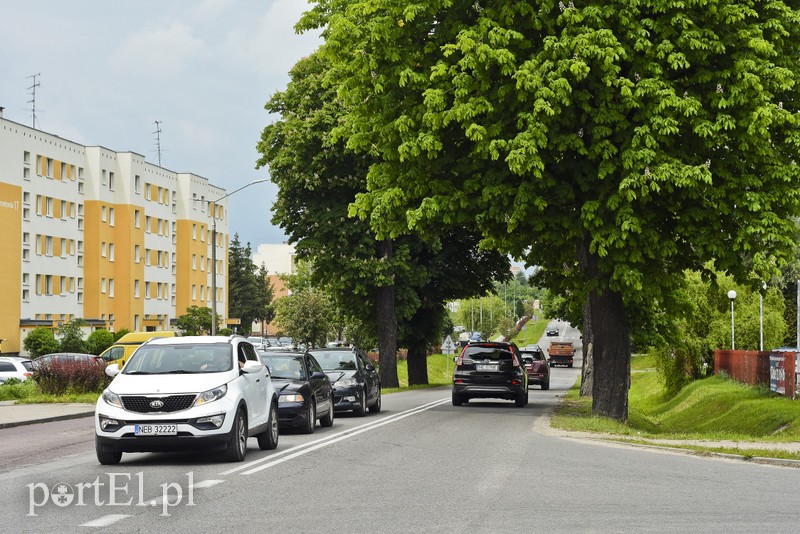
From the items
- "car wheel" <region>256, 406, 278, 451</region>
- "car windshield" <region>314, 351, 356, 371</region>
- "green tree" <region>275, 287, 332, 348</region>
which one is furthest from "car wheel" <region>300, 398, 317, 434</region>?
"green tree" <region>275, 287, 332, 348</region>

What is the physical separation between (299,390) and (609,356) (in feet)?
25.0

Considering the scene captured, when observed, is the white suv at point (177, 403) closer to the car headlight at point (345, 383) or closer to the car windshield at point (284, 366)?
the car windshield at point (284, 366)

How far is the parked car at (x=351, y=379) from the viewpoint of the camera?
25.0 metres

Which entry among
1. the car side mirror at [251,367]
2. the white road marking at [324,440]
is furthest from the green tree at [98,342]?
the car side mirror at [251,367]

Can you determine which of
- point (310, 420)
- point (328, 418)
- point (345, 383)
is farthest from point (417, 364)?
point (310, 420)

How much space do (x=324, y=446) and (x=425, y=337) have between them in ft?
104

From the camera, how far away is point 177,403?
45.9 feet

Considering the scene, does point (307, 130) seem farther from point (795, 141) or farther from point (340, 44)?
point (795, 141)

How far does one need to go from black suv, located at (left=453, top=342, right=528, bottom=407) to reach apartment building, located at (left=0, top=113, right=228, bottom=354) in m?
38.1

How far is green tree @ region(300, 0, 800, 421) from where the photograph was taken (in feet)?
66.0

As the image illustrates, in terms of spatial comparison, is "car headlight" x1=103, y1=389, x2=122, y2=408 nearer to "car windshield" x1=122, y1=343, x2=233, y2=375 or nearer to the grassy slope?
"car windshield" x1=122, y1=343, x2=233, y2=375

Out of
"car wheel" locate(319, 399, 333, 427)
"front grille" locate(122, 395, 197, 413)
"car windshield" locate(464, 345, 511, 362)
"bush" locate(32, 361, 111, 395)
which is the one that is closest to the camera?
"front grille" locate(122, 395, 197, 413)

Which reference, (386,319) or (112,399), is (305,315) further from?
(112,399)
